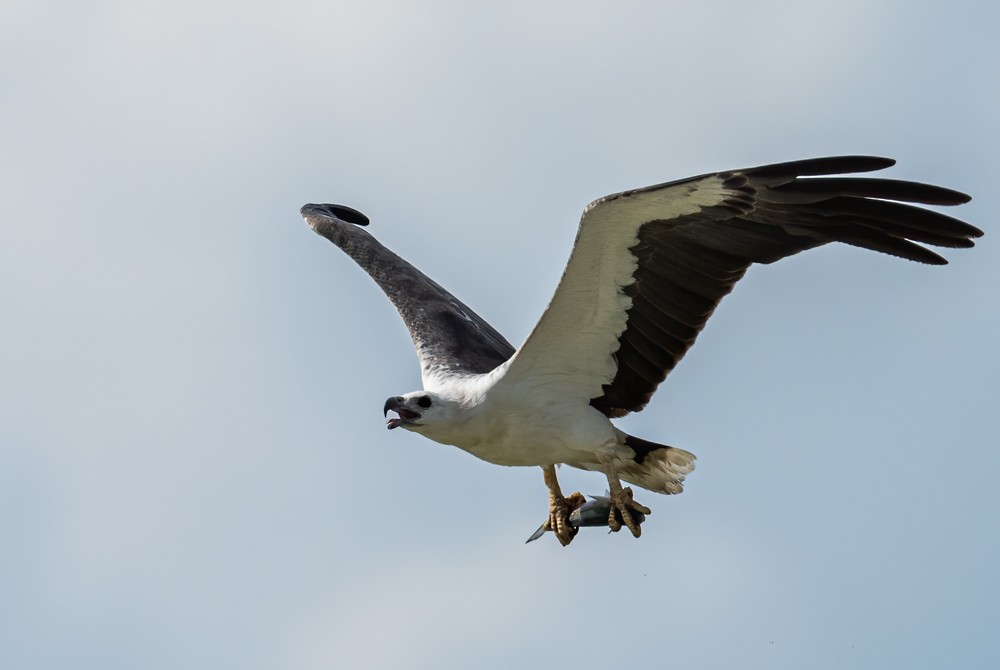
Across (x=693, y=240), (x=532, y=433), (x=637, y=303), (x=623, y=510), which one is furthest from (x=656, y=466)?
(x=693, y=240)

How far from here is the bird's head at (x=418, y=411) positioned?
12742 mm

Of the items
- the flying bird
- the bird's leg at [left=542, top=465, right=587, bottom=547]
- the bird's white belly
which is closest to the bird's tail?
the flying bird

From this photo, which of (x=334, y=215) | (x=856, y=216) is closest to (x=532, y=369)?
(x=856, y=216)

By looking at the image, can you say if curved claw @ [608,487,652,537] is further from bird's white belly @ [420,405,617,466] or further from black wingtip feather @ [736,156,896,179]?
black wingtip feather @ [736,156,896,179]

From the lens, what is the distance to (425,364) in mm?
14383

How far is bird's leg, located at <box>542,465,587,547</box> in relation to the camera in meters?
13.6

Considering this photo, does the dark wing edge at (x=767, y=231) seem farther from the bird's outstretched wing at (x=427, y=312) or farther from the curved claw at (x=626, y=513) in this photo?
the bird's outstretched wing at (x=427, y=312)

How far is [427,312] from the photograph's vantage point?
15.2 m

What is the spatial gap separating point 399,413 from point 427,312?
8.30ft

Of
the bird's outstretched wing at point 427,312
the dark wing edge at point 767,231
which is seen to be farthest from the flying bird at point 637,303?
the bird's outstretched wing at point 427,312

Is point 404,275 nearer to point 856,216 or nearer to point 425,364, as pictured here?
point 425,364

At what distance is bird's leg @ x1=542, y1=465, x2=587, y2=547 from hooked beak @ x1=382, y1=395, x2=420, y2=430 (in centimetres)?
134

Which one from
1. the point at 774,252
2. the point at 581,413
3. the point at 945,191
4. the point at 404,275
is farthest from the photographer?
the point at 404,275

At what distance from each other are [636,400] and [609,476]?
61 centimetres
